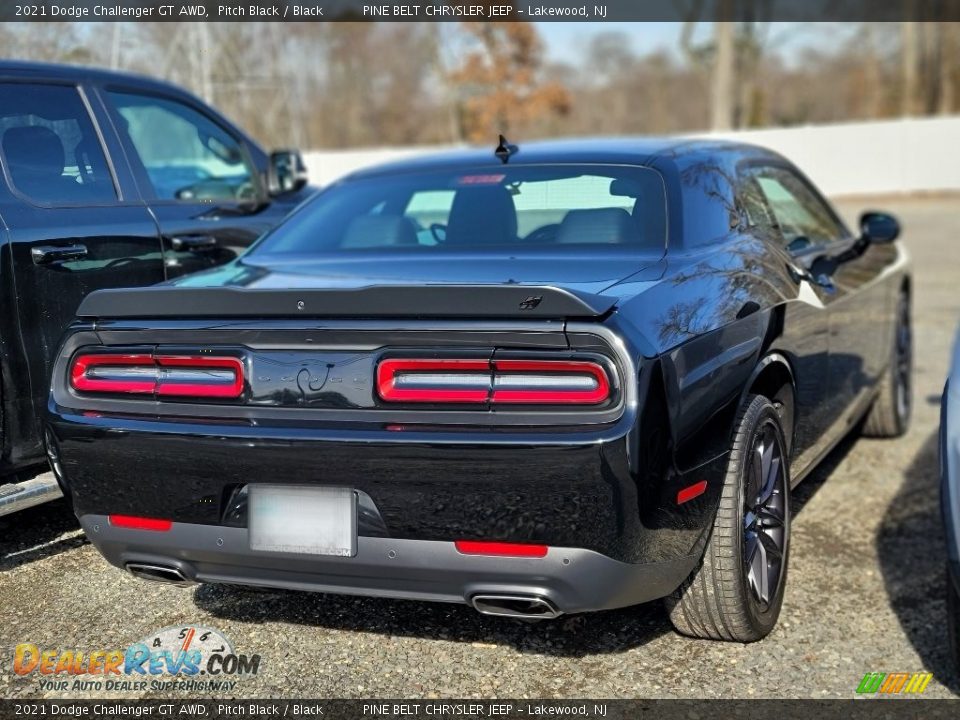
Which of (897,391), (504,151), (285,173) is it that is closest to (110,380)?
(504,151)

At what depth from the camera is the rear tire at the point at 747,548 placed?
296 centimetres

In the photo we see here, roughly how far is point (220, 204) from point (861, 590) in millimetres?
3172

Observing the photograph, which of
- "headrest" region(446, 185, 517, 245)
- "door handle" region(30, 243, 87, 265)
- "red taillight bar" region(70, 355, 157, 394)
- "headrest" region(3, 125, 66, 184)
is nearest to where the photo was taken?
"red taillight bar" region(70, 355, 157, 394)

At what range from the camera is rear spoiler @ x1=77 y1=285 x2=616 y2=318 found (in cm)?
254

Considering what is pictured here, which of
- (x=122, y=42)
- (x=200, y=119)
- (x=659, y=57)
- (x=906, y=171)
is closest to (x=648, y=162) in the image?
(x=200, y=119)

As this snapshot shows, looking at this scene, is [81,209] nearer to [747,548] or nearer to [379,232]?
[379,232]

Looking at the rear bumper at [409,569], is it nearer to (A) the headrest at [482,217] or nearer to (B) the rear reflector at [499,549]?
(B) the rear reflector at [499,549]

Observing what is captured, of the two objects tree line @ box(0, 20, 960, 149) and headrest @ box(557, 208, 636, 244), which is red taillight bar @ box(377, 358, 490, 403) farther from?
tree line @ box(0, 20, 960, 149)

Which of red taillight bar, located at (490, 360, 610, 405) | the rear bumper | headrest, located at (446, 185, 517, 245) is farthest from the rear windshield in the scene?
the rear bumper

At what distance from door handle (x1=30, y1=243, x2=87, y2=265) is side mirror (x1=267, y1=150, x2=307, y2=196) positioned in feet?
4.95

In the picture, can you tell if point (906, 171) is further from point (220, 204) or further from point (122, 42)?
point (220, 204)

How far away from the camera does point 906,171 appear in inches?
1096

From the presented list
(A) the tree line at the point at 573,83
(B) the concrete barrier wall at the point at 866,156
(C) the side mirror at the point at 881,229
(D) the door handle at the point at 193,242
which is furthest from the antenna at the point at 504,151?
(A) the tree line at the point at 573,83

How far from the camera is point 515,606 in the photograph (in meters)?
2.67
